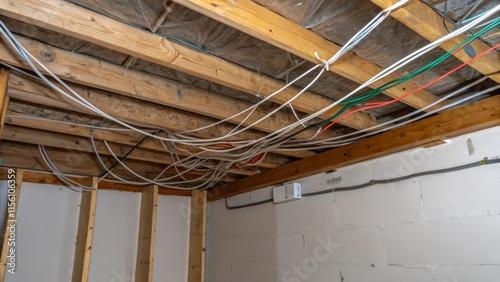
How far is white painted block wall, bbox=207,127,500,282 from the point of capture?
183 cm

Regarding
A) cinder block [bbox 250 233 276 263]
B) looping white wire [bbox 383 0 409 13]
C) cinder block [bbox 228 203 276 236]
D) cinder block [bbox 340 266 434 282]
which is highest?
looping white wire [bbox 383 0 409 13]

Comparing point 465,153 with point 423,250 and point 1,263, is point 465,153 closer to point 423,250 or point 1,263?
point 423,250

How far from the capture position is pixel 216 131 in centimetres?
231

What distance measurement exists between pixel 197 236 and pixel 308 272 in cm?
145

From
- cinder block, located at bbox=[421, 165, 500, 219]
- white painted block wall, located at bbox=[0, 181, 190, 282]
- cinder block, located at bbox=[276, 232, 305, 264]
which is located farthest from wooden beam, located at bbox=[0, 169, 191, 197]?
cinder block, located at bbox=[421, 165, 500, 219]

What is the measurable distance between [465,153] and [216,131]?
5.01 ft

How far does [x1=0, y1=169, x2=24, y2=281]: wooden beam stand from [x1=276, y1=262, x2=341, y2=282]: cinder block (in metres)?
2.13

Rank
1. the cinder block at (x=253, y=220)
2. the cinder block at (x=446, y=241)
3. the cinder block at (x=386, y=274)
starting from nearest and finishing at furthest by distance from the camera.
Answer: the cinder block at (x=446, y=241), the cinder block at (x=386, y=274), the cinder block at (x=253, y=220)

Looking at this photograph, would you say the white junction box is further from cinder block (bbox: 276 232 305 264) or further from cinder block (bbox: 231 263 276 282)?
cinder block (bbox: 231 263 276 282)

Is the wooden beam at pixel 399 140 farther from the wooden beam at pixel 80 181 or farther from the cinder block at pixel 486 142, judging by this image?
the wooden beam at pixel 80 181

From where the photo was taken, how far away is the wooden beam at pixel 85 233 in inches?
110

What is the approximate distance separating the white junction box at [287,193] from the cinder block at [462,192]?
1.03m

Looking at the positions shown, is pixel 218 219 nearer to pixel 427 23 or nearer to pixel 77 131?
pixel 77 131

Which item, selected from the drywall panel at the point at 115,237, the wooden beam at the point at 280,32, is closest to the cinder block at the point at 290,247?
the drywall panel at the point at 115,237
